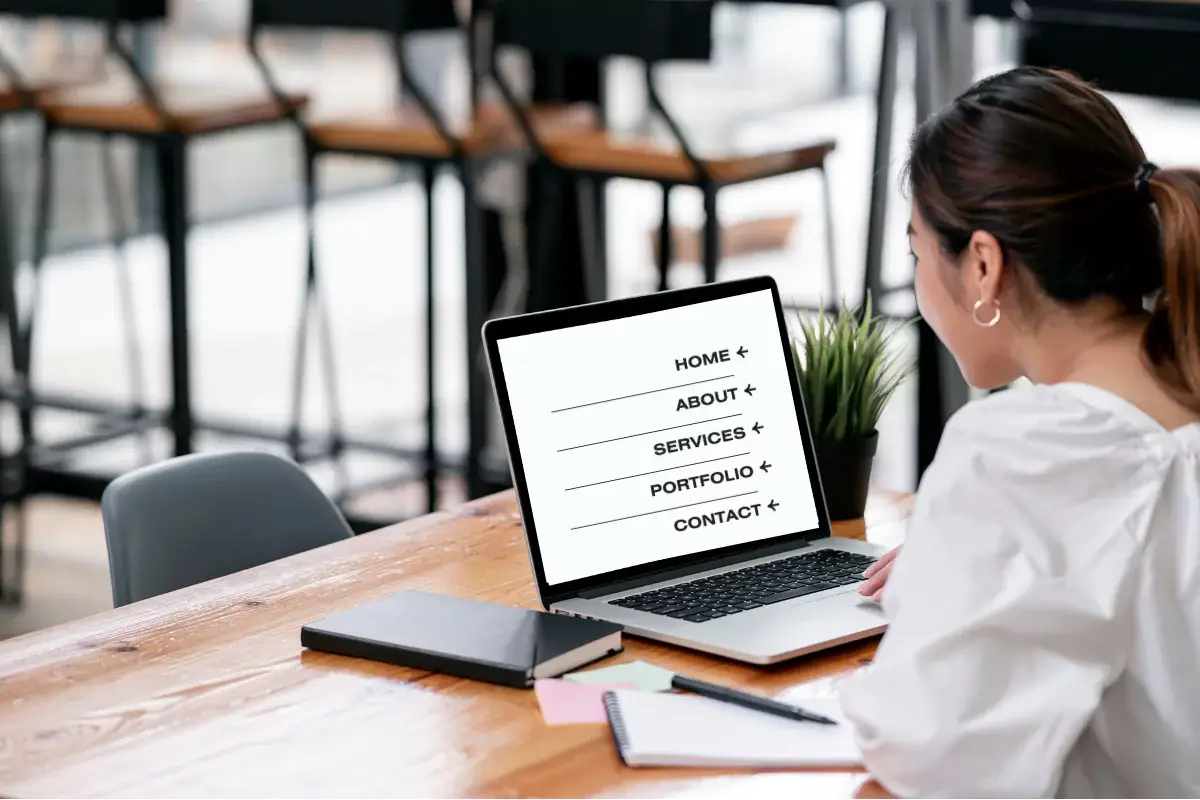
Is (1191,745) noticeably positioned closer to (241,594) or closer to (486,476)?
(241,594)

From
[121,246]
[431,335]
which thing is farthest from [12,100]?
[431,335]

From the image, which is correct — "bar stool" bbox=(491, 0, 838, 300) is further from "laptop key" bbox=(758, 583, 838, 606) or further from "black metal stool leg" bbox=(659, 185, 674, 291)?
"laptop key" bbox=(758, 583, 838, 606)

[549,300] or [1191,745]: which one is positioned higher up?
[1191,745]

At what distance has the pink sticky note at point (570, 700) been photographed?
58.0 inches

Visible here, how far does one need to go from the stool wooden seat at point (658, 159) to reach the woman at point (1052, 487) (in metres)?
2.04

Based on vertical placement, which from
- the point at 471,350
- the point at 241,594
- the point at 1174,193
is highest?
the point at 1174,193

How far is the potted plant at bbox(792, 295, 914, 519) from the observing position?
6.60 feet

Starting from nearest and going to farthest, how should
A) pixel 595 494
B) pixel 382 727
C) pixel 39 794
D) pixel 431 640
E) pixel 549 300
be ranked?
pixel 39 794 < pixel 382 727 < pixel 431 640 < pixel 595 494 < pixel 549 300

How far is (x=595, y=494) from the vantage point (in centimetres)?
176

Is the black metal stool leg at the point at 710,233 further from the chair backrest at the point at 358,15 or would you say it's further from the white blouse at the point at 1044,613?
the white blouse at the point at 1044,613

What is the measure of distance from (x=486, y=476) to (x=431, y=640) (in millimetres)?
2741

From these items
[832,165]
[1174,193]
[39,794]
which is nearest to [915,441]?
[832,165]

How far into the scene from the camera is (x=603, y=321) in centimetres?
181

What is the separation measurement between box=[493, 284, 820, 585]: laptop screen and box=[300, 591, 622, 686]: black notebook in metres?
0.10
